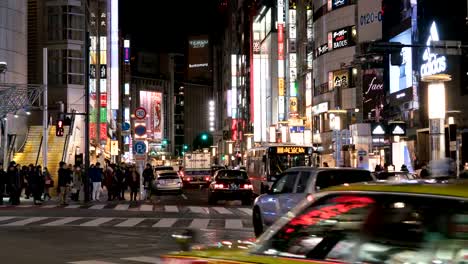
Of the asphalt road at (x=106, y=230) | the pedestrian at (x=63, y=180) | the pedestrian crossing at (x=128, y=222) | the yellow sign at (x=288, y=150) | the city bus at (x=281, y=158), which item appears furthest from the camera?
the yellow sign at (x=288, y=150)

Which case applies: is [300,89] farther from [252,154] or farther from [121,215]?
[121,215]

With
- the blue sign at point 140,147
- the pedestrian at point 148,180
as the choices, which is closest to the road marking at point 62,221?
the blue sign at point 140,147

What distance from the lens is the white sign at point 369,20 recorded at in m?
50.1

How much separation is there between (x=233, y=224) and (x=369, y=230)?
16480 millimetres

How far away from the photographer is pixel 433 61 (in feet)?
111

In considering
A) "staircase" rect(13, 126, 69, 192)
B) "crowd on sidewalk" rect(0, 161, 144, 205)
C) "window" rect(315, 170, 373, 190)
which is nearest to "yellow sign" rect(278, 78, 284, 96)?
"staircase" rect(13, 126, 69, 192)

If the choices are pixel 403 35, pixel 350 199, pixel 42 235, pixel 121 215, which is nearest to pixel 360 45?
pixel 403 35

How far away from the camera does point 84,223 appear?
21.3m

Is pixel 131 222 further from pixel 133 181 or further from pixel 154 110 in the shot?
pixel 154 110

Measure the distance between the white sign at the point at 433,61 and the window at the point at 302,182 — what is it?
695 inches

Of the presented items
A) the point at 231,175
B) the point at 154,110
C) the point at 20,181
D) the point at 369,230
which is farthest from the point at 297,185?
the point at 154,110

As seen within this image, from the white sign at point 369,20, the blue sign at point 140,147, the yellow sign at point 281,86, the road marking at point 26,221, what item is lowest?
the road marking at point 26,221

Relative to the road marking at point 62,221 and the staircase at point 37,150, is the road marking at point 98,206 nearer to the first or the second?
the road marking at point 62,221

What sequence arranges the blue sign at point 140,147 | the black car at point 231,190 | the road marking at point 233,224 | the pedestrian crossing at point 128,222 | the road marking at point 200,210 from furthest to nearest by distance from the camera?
the blue sign at point 140,147
the black car at point 231,190
the road marking at point 200,210
the pedestrian crossing at point 128,222
the road marking at point 233,224
